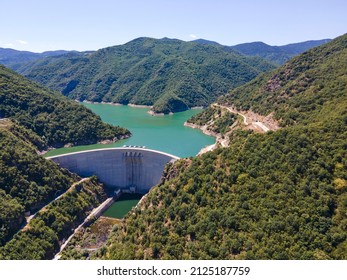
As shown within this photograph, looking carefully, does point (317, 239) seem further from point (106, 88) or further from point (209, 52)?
point (209, 52)

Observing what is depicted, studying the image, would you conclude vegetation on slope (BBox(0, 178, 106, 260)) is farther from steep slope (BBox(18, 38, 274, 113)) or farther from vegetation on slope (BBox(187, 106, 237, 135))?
steep slope (BBox(18, 38, 274, 113))

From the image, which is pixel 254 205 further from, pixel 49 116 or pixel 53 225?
pixel 49 116

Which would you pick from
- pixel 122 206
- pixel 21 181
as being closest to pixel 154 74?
pixel 122 206

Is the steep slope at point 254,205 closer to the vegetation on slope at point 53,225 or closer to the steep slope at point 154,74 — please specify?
the vegetation on slope at point 53,225

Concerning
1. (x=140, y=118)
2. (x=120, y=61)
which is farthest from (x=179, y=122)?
(x=120, y=61)

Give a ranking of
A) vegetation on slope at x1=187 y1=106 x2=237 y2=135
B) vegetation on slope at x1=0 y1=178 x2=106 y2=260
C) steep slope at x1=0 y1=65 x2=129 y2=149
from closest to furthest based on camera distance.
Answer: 1. vegetation on slope at x1=0 y1=178 x2=106 y2=260
2. steep slope at x1=0 y1=65 x2=129 y2=149
3. vegetation on slope at x1=187 y1=106 x2=237 y2=135

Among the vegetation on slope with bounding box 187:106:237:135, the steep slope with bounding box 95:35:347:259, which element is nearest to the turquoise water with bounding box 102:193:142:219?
the steep slope with bounding box 95:35:347:259
